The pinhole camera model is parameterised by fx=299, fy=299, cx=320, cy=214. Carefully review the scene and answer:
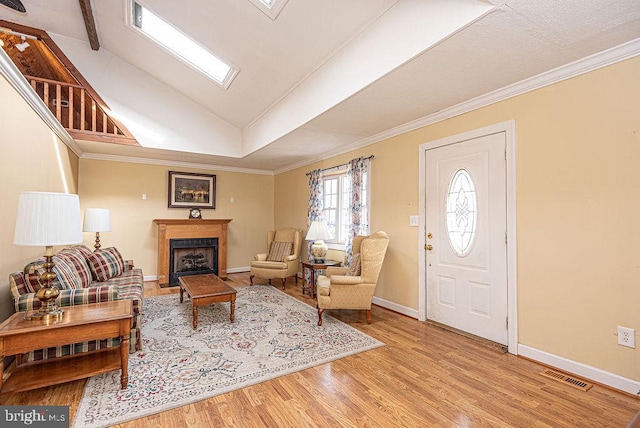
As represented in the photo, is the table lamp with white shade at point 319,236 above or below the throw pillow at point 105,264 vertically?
above

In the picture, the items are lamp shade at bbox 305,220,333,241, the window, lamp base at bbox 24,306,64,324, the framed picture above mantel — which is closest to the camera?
lamp base at bbox 24,306,64,324

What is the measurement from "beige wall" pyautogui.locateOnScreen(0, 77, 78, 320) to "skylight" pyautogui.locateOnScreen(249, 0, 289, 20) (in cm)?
229

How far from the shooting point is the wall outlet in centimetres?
220

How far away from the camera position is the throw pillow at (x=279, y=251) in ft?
19.7

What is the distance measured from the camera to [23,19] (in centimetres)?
410

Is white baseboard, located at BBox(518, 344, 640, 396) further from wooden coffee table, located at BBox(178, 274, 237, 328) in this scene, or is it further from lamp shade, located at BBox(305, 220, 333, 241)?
wooden coffee table, located at BBox(178, 274, 237, 328)

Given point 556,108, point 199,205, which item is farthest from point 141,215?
point 556,108

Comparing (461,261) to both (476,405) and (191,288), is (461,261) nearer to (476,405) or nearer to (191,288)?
(476,405)

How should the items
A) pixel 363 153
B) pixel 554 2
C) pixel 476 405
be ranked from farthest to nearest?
pixel 363 153
pixel 476 405
pixel 554 2

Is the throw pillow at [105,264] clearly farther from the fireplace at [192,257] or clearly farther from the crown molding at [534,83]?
the crown molding at [534,83]

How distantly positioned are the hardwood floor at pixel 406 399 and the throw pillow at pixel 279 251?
341cm

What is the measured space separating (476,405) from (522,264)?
1.42m

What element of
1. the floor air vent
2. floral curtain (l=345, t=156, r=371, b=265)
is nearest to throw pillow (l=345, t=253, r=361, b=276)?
floral curtain (l=345, t=156, r=371, b=265)

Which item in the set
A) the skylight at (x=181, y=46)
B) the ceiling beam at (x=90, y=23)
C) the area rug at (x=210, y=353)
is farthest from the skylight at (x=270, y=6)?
the area rug at (x=210, y=353)
